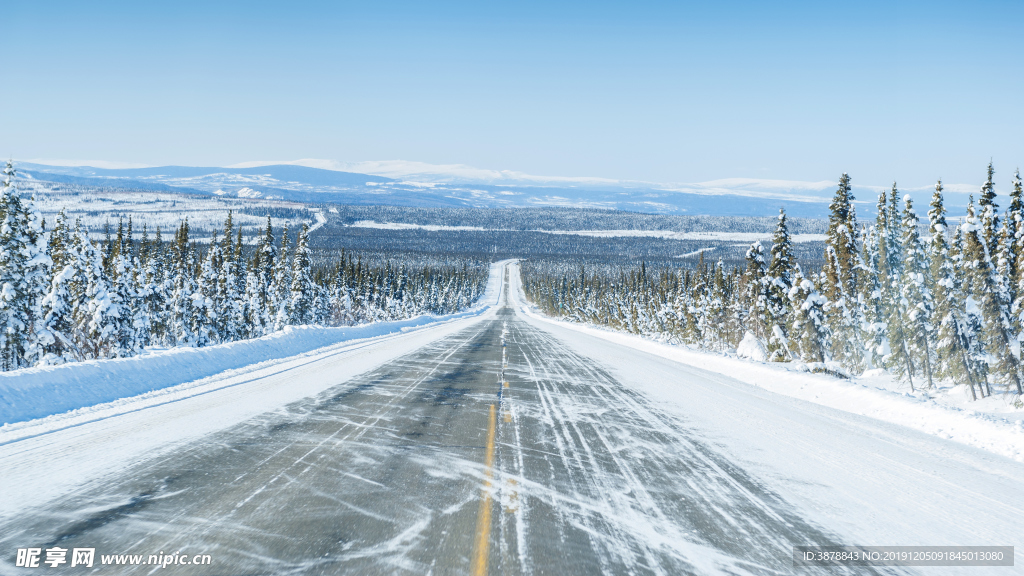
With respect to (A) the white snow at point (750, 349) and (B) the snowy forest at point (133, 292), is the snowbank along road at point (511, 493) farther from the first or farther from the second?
(A) the white snow at point (750, 349)

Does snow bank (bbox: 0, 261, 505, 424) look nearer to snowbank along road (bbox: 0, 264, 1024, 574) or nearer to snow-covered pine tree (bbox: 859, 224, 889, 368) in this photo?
snowbank along road (bbox: 0, 264, 1024, 574)

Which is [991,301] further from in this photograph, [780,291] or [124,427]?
[124,427]

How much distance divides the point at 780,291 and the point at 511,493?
3877 centimetres

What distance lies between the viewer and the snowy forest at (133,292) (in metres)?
25.3

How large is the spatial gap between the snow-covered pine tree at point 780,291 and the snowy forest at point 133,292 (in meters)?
38.7

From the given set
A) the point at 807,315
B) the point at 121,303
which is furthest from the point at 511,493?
the point at 807,315

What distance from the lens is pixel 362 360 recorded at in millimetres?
17672

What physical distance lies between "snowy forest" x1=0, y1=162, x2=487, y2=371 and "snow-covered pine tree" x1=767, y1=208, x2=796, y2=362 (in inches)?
1522

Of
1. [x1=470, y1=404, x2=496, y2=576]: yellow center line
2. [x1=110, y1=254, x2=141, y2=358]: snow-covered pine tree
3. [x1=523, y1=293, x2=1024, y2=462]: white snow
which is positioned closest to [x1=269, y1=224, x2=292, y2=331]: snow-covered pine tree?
[x1=110, y1=254, x2=141, y2=358]: snow-covered pine tree

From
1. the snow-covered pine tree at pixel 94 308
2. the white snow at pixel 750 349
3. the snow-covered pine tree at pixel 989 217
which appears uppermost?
the snow-covered pine tree at pixel 989 217

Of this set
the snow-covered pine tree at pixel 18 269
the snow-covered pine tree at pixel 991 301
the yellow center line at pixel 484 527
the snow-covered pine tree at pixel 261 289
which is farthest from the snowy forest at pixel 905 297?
the snow-covered pine tree at pixel 261 289

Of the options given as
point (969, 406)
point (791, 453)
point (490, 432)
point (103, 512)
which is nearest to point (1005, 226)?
point (969, 406)

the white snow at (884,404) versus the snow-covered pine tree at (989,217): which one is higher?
the snow-covered pine tree at (989,217)

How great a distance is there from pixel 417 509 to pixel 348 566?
1114mm
